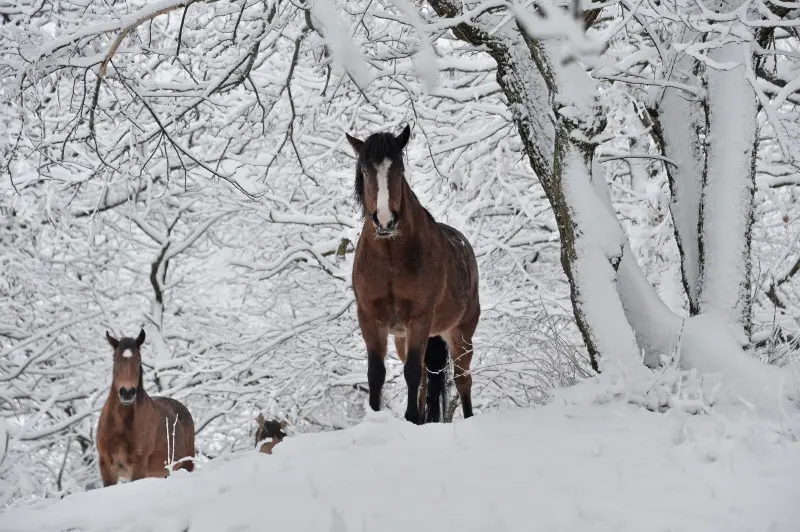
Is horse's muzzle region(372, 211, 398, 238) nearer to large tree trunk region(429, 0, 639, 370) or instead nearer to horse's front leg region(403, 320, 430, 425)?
horse's front leg region(403, 320, 430, 425)

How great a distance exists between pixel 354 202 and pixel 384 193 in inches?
274

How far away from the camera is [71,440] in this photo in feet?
39.1

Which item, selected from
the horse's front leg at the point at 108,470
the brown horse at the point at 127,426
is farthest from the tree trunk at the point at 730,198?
the horse's front leg at the point at 108,470

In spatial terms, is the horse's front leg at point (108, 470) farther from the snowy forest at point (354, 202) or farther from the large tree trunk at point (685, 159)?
the large tree trunk at point (685, 159)

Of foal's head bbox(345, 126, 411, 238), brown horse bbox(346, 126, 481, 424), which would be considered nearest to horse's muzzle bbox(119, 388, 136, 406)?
brown horse bbox(346, 126, 481, 424)

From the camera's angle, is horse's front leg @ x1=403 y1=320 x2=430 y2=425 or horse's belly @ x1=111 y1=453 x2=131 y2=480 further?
horse's belly @ x1=111 y1=453 x2=131 y2=480

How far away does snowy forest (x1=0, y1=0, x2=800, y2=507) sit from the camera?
4.42m

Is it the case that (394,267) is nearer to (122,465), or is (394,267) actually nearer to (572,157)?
(572,157)

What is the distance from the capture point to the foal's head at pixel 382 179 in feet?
14.4

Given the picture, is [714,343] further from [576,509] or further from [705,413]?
[576,509]

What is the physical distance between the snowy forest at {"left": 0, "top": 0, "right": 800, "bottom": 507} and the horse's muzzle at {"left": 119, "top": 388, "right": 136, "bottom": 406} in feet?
4.27

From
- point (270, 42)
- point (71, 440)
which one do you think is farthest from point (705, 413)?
point (71, 440)

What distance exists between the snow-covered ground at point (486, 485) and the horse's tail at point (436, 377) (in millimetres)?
2429

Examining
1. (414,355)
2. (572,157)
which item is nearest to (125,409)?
(414,355)
